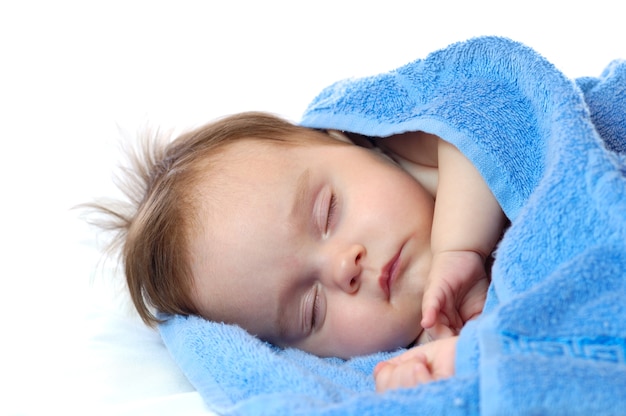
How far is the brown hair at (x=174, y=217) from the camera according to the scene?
1.22m

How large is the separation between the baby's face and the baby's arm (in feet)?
0.22

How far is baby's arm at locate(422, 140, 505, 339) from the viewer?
3.33 feet

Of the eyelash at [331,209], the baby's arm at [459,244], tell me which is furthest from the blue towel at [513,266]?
the eyelash at [331,209]

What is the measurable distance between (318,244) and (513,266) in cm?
36

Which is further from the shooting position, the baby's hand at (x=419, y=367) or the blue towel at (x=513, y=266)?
the baby's hand at (x=419, y=367)

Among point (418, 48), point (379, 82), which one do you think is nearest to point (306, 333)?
point (379, 82)

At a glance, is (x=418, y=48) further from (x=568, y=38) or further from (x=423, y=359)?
(x=423, y=359)

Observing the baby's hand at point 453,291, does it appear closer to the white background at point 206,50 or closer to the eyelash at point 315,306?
the eyelash at point 315,306

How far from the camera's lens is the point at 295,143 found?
1296 mm

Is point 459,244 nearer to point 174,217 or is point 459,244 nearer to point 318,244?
point 318,244

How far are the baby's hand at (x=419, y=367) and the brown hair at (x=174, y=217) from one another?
0.45 m

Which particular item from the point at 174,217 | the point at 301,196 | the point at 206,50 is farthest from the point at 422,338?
the point at 206,50

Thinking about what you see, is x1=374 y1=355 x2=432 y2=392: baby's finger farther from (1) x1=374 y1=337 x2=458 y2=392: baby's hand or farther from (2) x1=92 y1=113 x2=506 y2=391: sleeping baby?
(2) x1=92 y1=113 x2=506 y2=391: sleeping baby

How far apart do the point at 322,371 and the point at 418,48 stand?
1437 mm
